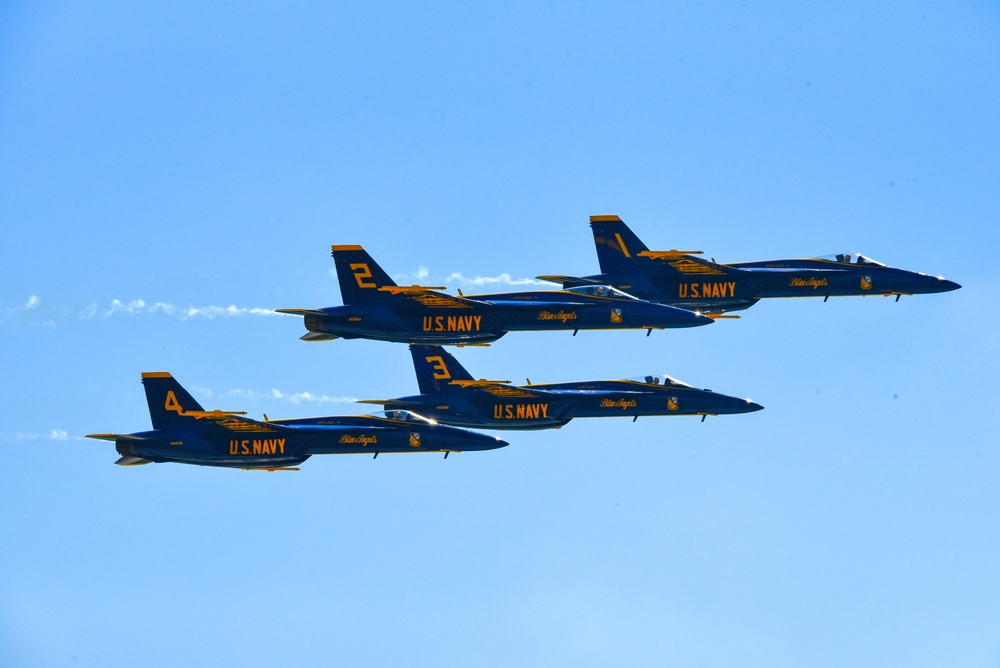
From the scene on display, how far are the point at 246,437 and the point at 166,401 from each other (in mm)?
4468

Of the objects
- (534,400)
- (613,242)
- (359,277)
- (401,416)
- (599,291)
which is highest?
(613,242)

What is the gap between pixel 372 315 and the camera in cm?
10081

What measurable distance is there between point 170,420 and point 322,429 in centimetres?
767

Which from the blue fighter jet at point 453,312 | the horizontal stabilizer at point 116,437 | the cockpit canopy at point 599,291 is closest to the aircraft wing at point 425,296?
the blue fighter jet at point 453,312

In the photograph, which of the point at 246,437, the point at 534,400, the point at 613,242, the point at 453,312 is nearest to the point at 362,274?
the point at 453,312

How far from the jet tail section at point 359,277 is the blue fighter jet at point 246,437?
7080mm

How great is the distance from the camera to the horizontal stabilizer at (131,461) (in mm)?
100688

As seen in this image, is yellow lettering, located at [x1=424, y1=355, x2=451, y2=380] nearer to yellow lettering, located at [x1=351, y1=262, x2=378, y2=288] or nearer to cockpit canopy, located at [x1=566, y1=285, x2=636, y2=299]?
cockpit canopy, located at [x1=566, y1=285, x2=636, y2=299]

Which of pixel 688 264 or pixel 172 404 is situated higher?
pixel 688 264

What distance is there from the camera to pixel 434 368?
364ft

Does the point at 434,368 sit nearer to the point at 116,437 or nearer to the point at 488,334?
the point at 488,334

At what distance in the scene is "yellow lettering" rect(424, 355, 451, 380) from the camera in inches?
4363

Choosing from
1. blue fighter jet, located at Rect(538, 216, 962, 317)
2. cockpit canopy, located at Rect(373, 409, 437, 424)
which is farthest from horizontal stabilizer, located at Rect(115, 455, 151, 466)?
blue fighter jet, located at Rect(538, 216, 962, 317)

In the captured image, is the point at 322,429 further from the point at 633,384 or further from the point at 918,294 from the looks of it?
the point at 918,294
